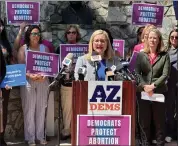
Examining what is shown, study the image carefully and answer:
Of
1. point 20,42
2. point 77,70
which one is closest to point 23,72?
point 20,42

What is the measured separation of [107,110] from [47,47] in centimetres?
216

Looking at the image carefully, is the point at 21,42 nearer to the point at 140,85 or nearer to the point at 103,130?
the point at 140,85

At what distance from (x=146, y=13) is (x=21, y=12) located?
1.70 m

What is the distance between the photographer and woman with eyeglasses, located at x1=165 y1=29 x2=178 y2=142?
6.25 meters

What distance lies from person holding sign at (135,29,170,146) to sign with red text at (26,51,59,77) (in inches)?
39.2

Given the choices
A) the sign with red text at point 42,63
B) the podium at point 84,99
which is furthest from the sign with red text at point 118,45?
the podium at point 84,99

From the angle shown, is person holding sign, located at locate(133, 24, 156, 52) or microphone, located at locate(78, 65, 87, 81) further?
person holding sign, located at locate(133, 24, 156, 52)

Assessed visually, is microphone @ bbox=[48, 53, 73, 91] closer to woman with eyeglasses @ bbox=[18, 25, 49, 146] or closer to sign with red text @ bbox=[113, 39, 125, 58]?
woman with eyeglasses @ bbox=[18, 25, 49, 146]

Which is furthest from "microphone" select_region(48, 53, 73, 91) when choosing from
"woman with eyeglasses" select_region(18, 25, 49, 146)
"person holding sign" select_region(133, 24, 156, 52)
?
"person holding sign" select_region(133, 24, 156, 52)

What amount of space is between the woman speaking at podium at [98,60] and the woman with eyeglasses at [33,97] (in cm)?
124

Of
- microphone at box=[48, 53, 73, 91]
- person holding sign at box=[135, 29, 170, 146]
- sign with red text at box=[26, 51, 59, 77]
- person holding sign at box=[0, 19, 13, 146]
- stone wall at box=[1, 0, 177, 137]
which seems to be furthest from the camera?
stone wall at box=[1, 0, 177, 137]

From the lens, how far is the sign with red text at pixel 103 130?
4.22 m

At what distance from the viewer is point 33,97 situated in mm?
6000

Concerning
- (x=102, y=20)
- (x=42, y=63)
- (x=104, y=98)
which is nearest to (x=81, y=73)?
(x=104, y=98)
